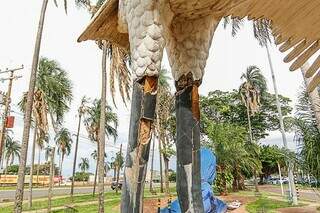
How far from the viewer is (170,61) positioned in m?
3.50

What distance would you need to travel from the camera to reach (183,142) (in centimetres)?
313

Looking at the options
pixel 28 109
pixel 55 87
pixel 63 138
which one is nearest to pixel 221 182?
pixel 55 87

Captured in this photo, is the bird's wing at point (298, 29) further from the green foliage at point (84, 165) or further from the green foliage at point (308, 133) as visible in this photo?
the green foliage at point (84, 165)

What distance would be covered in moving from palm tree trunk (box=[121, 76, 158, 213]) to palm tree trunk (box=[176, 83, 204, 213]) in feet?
1.22

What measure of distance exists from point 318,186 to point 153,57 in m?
6.23

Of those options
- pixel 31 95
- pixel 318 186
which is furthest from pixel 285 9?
pixel 31 95

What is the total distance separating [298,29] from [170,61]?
7.43 feet

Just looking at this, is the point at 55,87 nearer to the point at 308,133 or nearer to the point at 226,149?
the point at 226,149

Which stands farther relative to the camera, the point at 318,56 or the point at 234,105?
the point at 234,105

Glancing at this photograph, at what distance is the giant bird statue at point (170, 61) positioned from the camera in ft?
9.22

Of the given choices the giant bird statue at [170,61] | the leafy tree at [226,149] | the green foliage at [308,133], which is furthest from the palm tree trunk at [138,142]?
the leafy tree at [226,149]

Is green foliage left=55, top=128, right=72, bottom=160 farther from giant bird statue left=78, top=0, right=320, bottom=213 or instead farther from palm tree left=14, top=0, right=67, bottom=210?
giant bird statue left=78, top=0, right=320, bottom=213

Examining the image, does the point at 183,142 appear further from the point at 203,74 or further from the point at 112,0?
the point at 112,0

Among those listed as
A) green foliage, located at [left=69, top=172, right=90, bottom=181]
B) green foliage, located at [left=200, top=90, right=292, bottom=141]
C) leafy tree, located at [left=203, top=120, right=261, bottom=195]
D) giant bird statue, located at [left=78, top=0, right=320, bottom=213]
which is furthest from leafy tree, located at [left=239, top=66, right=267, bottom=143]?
green foliage, located at [left=69, top=172, right=90, bottom=181]
